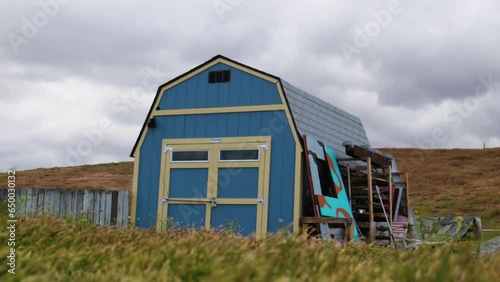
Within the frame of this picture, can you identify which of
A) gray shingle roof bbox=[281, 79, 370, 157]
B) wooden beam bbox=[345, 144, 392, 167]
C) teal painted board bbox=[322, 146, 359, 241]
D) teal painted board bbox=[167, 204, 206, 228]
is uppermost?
gray shingle roof bbox=[281, 79, 370, 157]

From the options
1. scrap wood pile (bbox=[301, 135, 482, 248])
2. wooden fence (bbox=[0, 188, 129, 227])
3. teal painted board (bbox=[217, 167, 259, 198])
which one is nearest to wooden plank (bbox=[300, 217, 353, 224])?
scrap wood pile (bbox=[301, 135, 482, 248])

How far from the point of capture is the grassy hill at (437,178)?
88.2 ft

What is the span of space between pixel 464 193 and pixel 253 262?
1072 inches

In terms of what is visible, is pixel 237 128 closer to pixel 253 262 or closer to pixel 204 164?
pixel 204 164

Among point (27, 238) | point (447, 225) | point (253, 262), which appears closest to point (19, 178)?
point (447, 225)

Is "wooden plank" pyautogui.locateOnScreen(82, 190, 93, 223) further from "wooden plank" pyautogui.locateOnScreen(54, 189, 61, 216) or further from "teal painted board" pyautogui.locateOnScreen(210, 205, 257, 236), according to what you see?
"teal painted board" pyautogui.locateOnScreen(210, 205, 257, 236)

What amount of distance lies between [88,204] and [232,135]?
3594 millimetres

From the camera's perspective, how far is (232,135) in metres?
14.0

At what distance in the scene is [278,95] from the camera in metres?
13.7

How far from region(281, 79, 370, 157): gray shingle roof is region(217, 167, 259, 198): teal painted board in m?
1.36

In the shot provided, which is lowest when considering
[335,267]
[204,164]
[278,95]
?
[335,267]

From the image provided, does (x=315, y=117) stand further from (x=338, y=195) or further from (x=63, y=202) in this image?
(x=63, y=202)

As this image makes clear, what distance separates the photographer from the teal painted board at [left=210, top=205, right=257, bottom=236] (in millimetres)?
13484

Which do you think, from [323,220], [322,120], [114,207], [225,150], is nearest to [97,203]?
[114,207]
